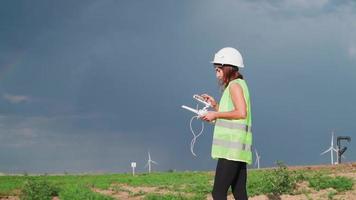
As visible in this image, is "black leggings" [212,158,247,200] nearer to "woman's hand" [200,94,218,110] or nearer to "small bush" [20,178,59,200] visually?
"woman's hand" [200,94,218,110]

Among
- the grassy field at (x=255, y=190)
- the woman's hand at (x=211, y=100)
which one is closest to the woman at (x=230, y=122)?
the woman's hand at (x=211, y=100)

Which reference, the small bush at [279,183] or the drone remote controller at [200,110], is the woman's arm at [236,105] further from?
the small bush at [279,183]

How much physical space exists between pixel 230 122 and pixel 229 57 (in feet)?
2.25

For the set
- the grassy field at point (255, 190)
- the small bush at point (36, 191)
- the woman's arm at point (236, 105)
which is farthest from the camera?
the small bush at point (36, 191)

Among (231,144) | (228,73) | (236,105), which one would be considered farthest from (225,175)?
(228,73)

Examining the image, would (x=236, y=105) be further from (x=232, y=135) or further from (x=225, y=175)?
(x=225, y=175)

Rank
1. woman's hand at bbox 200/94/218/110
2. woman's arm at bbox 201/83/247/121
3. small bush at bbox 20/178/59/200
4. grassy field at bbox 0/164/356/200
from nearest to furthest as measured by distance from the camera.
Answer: woman's arm at bbox 201/83/247/121 < woman's hand at bbox 200/94/218/110 < grassy field at bbox 0/164/356/200 < small bush at bbox 20/178/59/200

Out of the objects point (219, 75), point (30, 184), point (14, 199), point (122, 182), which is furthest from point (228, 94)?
point (122, 182)

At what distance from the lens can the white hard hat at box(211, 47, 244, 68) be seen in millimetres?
7121

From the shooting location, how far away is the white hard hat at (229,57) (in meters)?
7.12

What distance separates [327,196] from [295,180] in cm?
125

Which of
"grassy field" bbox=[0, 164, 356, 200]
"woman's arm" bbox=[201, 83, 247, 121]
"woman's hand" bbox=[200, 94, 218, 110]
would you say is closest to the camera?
"woman's arm" bbox=[201, 83, 247, 121]

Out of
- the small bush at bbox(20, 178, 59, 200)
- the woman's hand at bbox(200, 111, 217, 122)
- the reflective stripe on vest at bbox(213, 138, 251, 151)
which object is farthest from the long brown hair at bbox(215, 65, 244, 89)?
the small bush at bbox(20, 178, 59, 200)

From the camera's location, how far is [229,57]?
23.3 ft
